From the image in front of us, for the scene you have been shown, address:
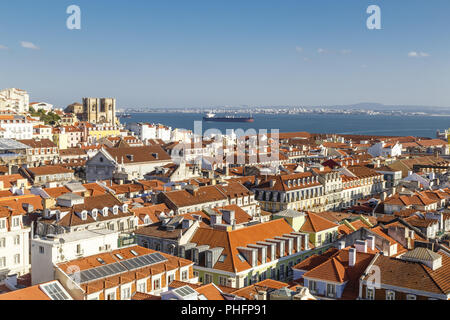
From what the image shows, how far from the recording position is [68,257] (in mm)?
24750

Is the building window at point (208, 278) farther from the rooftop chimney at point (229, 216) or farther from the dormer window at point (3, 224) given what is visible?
the dormer window at point (3, 224)

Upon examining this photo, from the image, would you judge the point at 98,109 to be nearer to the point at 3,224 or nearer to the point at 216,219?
the point at 3,224

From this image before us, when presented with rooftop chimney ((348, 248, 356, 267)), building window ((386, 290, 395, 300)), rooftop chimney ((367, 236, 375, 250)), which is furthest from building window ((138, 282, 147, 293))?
rooftop chimney ((367, 236, 375, 250))

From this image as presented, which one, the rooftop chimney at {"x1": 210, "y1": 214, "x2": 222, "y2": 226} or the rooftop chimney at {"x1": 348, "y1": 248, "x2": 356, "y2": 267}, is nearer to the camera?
the rooftop chimney at {"x1": 348, "y1": 248, "x2": 356, "y2": 267}

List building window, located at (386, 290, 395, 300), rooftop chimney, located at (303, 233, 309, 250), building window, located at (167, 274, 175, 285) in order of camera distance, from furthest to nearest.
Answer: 1. rooftop chimney, located at (303, 233, 309, 250)
2. building window, located at (167, 274, 175, 285)
3. building window, located at (386, 290, 395, 300)

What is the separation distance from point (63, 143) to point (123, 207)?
83.1 metres

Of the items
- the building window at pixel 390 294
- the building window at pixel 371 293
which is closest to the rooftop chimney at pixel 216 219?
the building window at pixel 371 293

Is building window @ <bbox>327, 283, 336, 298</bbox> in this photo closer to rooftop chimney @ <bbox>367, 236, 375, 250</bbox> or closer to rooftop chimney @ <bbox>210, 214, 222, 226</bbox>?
rooftop chimney @ <bbox>367, 236, 375, 250</bbox>

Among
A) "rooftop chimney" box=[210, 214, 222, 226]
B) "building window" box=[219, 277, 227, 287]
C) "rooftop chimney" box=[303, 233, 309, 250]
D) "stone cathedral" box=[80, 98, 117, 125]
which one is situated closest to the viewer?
"building window" box=[219, 277, 227, 287]

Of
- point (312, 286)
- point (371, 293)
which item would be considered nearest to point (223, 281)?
point (312, 286)

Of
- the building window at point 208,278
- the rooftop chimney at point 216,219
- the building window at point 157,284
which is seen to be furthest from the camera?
the rooftop chimney at point 216,219
